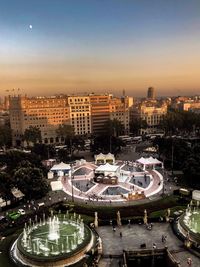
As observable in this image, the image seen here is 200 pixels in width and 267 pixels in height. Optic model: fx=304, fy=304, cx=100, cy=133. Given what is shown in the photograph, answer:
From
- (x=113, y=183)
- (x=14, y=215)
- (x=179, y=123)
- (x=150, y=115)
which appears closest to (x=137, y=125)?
(x=150, y=115)

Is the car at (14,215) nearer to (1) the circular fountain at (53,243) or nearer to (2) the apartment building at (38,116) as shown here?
(1) the circular fountain at (53,243)

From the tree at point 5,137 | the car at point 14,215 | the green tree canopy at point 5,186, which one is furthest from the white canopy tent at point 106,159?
the tree at point 5,137

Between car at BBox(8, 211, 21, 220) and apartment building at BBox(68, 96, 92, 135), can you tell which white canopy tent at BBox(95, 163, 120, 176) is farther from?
apartment building at BBox(68, 96, 92, 135)

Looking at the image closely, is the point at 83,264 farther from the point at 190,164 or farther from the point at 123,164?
the point at 123,164

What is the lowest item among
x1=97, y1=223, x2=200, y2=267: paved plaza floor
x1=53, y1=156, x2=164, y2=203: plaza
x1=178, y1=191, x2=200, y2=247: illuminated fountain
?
x1=53, y1=156, x2=164, y2=203: plaza

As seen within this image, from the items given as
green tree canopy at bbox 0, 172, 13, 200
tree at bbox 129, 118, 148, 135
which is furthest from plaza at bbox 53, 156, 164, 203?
tree at bbox 129, 118, 148, 135
